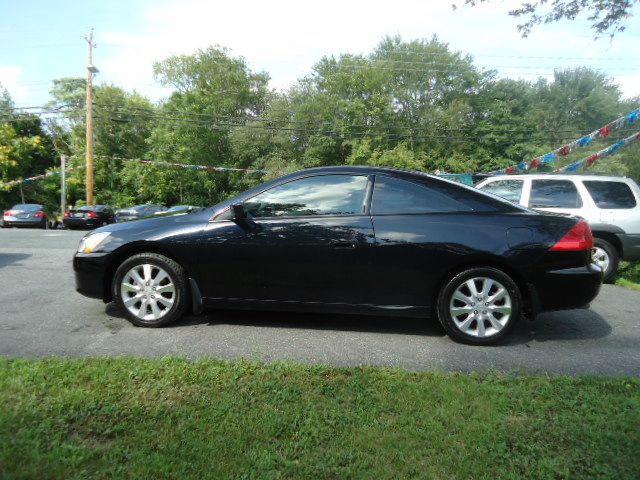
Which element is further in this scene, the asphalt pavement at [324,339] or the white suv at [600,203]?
the white suv at [600,203]

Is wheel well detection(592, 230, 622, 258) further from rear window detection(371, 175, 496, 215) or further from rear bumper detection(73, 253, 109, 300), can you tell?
rear bumper detection(73, 253, 109, 300)

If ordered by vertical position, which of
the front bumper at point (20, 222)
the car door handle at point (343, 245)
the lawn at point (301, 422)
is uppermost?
the car door handle at point (343, 245)

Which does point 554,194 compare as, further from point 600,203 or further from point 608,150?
point 608,150

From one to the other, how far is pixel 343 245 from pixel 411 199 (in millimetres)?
752

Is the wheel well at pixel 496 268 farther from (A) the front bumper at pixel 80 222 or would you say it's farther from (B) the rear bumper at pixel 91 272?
(A) the front bumper at pixel 80 222

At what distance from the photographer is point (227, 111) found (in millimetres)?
46531

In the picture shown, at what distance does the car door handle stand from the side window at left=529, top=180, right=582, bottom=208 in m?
4.75

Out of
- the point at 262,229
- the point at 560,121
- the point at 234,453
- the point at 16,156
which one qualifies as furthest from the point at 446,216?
the point at 560,121

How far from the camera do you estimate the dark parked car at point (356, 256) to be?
401 centimetres

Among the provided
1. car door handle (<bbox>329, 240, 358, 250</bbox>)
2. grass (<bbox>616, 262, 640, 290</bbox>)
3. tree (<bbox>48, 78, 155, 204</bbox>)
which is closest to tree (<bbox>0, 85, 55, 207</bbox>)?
tree (<bbox>48, 78, 155, 204</bbox>)

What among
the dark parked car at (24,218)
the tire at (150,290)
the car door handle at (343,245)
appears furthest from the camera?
the dark parked car at (24,218)

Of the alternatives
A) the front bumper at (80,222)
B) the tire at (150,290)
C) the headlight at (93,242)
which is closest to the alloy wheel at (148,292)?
the tire at (150,290)

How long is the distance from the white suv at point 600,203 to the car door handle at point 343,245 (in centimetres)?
465

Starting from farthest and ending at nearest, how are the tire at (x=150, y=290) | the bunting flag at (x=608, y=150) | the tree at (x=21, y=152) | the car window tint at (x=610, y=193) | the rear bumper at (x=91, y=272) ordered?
the tree at (x=21, y=152) < the bunting flag at (x=608, y=150) < the car window tint at (x=610, y=193) < the rear bumper at (x=91, y=272) < the tire at (x=150, y=290)
